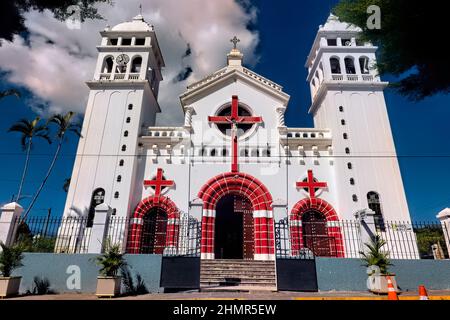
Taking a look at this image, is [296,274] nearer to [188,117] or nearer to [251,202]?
[251,202]

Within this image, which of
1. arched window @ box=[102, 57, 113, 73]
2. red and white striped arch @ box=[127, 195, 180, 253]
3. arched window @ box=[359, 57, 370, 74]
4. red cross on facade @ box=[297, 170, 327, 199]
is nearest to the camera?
red and white striped arch @ box=[127, 195, 180, 253]

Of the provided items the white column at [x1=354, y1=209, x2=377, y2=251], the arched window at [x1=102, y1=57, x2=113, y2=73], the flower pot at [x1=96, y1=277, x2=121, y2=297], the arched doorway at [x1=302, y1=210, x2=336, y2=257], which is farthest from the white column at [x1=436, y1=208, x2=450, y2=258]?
the arched window at [x1=102, y1=57, x2=113, y2=73]

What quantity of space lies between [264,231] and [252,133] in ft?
20.6

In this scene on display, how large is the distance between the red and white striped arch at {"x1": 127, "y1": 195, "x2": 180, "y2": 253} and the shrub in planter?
4.80 metres

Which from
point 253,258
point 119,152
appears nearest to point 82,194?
point 119,152

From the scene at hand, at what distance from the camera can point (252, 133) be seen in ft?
57.1

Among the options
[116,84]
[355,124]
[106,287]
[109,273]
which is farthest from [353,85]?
[106,287]

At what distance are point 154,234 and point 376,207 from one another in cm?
1303

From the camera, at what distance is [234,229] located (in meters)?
17.9

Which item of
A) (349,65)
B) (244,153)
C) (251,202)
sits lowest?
(251,202)

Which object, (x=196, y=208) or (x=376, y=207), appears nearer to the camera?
(x=196, y=208)

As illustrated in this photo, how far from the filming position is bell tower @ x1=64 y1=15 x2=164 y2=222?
1559 cm

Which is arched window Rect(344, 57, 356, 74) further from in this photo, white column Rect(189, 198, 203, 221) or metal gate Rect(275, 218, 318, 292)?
metal gate Rect(275, 218, 318, 292)

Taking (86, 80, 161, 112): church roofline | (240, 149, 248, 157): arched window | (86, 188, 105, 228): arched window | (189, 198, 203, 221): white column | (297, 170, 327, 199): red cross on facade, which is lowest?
(189, 198, 203, 221): white column
